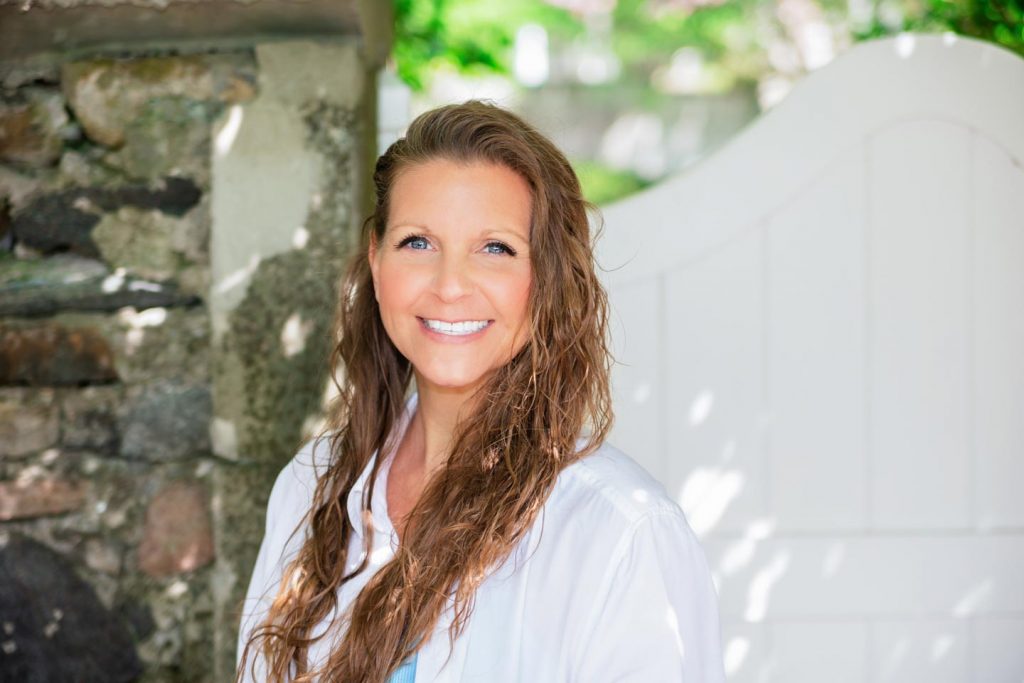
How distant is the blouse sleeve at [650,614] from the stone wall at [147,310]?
Result: 904 millimetres

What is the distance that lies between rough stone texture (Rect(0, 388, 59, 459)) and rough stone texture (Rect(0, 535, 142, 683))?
184 mm

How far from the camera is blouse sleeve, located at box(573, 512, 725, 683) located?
1344 millimetres

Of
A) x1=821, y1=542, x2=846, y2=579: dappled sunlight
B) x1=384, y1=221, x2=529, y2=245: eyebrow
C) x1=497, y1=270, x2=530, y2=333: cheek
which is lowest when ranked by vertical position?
x1=821, y1=542, x2=846, y2=579: dappled sunlight

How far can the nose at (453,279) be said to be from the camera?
5.17 feet

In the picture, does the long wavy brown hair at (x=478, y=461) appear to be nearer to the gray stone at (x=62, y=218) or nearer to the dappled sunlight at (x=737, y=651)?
the gray stone at (x=62, y=218)


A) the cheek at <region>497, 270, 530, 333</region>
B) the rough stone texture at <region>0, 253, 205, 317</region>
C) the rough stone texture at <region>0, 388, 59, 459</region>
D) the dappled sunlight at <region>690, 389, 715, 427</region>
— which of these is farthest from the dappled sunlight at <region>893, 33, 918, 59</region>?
the rough stone texture at <region>0, 388, 59, 459</region>

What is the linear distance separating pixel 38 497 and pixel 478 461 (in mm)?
997

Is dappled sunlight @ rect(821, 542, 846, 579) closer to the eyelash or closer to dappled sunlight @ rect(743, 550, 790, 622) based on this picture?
dappled sunlight @ rect(743, 550, 790, 622)

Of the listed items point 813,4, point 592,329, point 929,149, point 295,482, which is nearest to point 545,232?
point 592,329

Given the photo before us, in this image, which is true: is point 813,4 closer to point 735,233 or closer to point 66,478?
point 735,233

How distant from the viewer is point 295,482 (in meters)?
1.83

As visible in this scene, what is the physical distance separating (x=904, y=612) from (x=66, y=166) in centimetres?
198

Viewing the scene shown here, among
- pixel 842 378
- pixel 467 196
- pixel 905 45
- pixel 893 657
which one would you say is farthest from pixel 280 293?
pixel 893 657

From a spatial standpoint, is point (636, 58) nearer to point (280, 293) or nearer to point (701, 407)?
point (701, 407)
